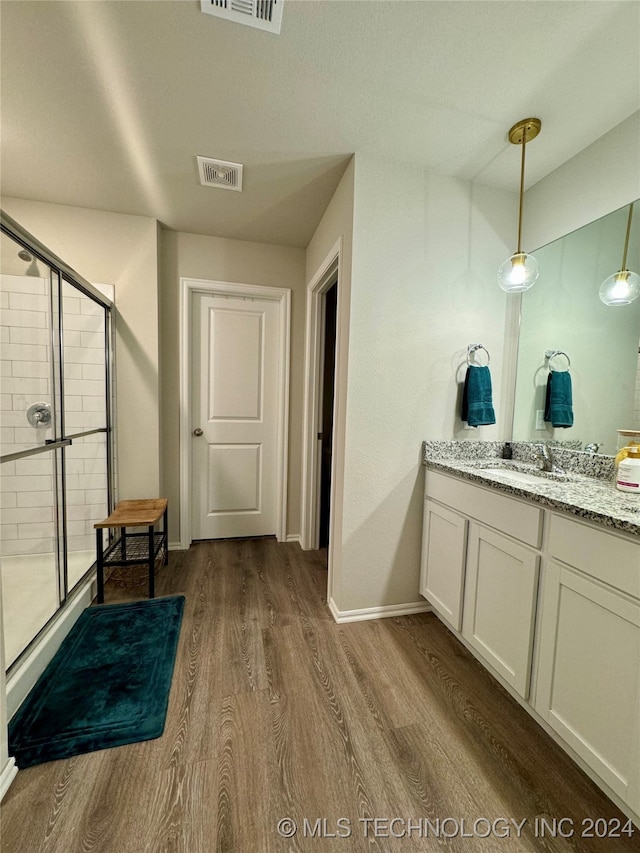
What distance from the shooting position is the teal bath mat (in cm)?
116

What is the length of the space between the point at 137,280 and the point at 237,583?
7.26 ft

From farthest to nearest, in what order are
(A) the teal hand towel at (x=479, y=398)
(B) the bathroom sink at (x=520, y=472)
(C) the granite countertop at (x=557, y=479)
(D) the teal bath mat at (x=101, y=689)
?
(A) the teal hand towel at (x=479, y=398) < (B) the bathroom sink at (x=520, y=472) < (D) the teal bath mat at (x=101, y=689) < (C) the granite countertop at (x=557, y=479)

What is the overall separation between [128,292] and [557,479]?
2.86 metres

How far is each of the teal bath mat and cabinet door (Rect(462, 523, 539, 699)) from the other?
1.33 m

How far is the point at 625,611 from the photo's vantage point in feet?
3.05

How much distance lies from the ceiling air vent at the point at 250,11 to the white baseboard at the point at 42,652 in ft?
8.05

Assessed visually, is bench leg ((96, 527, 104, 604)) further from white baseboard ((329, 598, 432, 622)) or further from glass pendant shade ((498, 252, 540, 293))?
→ glass pendant shade ((498, 252, 540, 293))

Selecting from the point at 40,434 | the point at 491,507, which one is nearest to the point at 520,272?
the point at 491,507

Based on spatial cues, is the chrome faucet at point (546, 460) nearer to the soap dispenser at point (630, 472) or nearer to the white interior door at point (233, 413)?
the soap dispenser at point (630, 472)

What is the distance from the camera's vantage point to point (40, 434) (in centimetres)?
175

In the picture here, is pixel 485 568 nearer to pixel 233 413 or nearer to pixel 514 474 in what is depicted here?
pixel 514 474

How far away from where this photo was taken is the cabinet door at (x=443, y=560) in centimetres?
160

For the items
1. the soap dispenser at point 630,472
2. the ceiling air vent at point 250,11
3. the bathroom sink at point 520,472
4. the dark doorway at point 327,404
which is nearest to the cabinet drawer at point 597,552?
the bathroom sink at point 520,472

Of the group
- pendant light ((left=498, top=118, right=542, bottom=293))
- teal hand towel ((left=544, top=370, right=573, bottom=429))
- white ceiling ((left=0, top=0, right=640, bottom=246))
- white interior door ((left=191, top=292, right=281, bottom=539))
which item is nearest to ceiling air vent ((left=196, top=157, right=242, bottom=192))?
white ceiling ((left=0, top=0, right=640, bottom=246))
